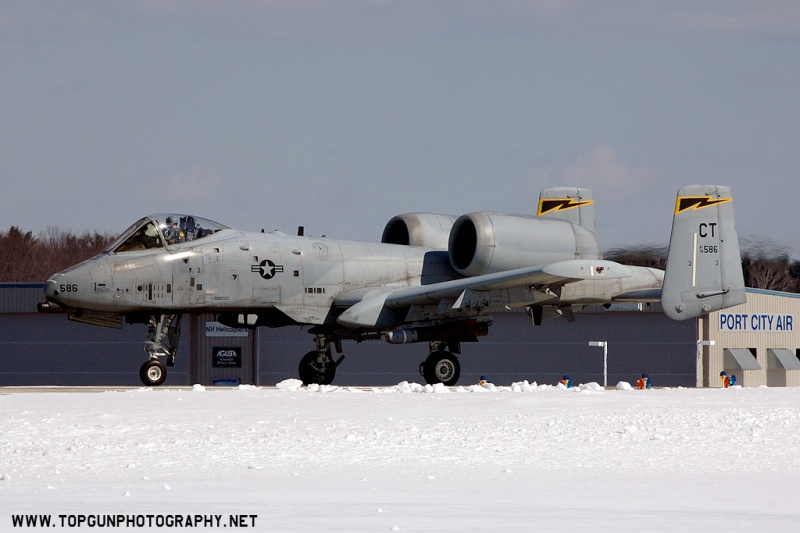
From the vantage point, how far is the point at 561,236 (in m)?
24.5

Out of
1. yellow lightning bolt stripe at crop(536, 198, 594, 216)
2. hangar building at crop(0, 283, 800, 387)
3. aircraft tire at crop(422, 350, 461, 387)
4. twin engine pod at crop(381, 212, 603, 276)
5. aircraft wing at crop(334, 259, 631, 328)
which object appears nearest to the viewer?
aircraft wing at crop(334, 259, 631, 328)

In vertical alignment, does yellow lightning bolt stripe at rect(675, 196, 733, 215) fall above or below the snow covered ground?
above

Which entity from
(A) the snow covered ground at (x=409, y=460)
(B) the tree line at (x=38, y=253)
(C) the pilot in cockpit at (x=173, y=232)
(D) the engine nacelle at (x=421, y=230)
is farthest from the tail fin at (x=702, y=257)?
(B) the tree line at (x=38, y=253)

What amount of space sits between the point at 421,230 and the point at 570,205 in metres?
3.90

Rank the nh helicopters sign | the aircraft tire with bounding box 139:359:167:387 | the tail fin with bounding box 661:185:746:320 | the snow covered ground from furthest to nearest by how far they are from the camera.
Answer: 1. the nh helicopters sign
2. the tail fin with bounding box 661:185:746:320
3. the aircraft tire with bounding box 139:359:167:387
4. the snow covered ground

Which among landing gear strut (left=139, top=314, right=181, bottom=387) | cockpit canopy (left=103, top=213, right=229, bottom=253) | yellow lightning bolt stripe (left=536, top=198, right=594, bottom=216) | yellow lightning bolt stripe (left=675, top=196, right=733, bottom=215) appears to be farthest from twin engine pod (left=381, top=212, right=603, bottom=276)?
landing gear strut (left=139, top=314, right=181, bottom=387)

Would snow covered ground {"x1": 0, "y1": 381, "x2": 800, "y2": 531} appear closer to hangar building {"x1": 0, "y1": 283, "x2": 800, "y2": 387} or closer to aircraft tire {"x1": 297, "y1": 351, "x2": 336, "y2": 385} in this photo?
aircraft tire {"x1": 297, "y1": 351, "x2": 336, "y2": 385}

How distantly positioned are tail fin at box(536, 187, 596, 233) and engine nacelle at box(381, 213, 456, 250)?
2555mm

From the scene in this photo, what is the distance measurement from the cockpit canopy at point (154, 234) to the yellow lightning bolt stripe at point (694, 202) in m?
9.54

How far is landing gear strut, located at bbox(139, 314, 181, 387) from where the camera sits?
2170cm

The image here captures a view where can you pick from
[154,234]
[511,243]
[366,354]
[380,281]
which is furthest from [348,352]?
[154,234]

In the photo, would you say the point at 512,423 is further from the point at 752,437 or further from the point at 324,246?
the point at 324,246

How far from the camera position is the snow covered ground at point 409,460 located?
346 inches

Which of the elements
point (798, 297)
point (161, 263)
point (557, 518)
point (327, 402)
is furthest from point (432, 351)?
point (798, 297)
